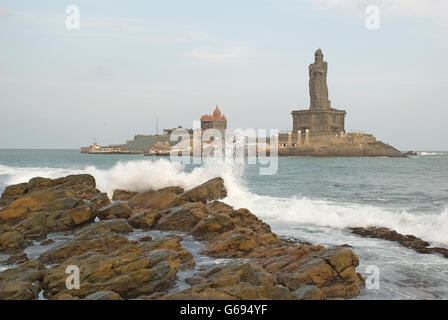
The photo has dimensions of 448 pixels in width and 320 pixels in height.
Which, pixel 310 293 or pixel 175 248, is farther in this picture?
pixel 175 248

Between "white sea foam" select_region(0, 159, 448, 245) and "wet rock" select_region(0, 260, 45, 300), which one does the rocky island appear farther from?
"wet rock" select_region(0, 260, 45, 300)

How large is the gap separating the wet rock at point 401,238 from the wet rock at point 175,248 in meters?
6.68

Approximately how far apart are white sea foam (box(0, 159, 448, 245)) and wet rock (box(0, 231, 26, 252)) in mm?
10096

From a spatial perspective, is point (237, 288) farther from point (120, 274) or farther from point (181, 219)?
point (181, 219)

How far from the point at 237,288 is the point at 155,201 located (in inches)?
449

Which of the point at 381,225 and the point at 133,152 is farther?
the point at 133,152

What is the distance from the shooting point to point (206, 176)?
26469 mm

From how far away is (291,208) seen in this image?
19.4 meters

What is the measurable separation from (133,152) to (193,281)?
15087 centimetres

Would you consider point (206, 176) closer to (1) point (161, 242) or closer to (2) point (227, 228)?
(2) point (227, 228)

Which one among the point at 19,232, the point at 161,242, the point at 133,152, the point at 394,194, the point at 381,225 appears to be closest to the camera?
the point at 161,242

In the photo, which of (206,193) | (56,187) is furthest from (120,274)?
(56,187)

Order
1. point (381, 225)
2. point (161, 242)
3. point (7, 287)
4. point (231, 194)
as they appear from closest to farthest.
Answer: point (7, 287) → point (161, 242) → point (381, 225) → point (231, 194)
